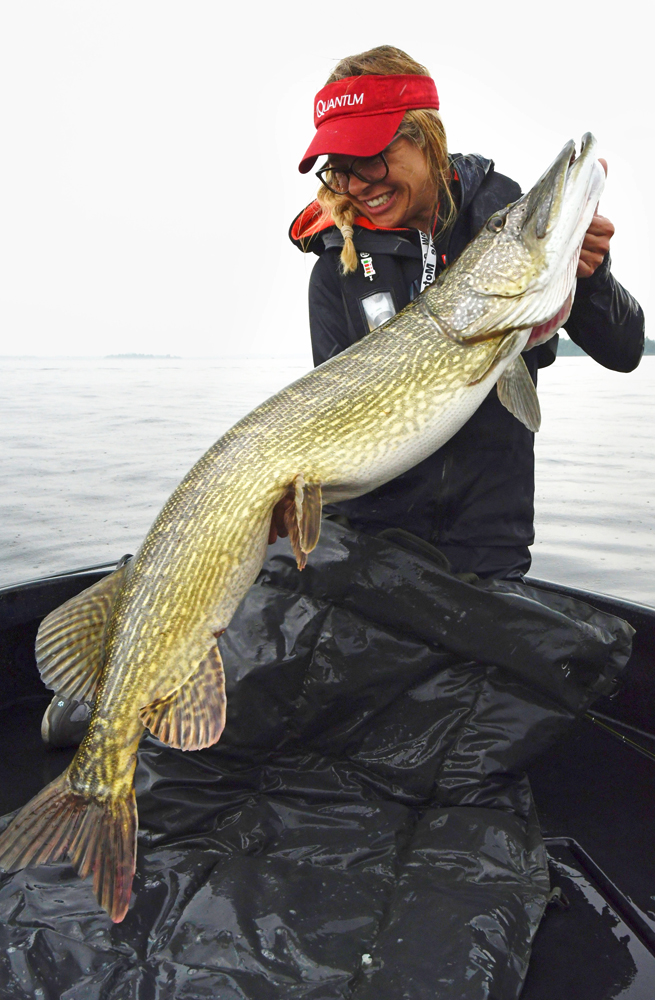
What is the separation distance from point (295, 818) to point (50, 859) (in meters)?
0.55

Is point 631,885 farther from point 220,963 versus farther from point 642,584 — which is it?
point 642,584

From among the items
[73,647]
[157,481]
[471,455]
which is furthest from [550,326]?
[157,481]

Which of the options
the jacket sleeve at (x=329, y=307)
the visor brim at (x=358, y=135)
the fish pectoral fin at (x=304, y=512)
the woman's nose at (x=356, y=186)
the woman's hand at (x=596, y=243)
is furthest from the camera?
the jacket sleeve at (x=329, y=307)

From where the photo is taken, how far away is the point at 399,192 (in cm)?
189

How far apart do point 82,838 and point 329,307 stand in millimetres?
1510

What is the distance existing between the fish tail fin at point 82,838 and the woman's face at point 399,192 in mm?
1562

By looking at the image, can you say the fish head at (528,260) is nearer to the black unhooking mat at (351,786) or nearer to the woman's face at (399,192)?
the woman's face at (399,192)

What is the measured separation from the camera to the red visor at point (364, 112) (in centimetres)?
176

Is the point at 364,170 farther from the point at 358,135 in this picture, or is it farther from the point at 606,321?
the point at 606,321

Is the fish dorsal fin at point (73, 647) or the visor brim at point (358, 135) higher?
the visor brim at point (358, 135)

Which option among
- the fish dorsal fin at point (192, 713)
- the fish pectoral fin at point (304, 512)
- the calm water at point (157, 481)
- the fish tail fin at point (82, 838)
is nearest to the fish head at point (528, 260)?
the fish pectoral fin at point (304, 512)

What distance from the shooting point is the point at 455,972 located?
3.98ft

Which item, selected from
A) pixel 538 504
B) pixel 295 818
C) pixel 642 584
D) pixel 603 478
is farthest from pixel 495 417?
pixel 603 478

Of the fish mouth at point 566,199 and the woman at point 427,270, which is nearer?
the fish mouth at point 566,199
